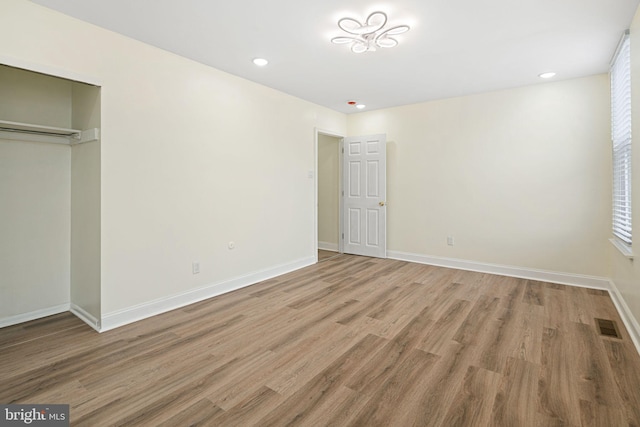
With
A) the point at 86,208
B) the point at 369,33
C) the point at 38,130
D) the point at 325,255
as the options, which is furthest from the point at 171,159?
the point at 325,255

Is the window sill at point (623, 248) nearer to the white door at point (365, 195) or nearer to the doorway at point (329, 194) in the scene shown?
the white door at point (365, 195)

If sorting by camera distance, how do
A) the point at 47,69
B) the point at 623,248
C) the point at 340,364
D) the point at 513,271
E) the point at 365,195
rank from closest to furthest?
the point at 340,364 < the point at 47,69 < the point at 623,248 < the point at 513,271 < the point at 365,195

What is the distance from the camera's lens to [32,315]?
294cm

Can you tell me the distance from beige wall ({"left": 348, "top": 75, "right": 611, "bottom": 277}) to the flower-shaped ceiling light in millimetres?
2339

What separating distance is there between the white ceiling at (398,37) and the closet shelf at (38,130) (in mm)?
919

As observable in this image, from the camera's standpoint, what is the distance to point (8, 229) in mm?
2791

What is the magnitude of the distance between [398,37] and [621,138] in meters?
2.51

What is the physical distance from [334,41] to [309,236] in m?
2.95

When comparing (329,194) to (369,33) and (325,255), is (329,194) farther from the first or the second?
(369,33)

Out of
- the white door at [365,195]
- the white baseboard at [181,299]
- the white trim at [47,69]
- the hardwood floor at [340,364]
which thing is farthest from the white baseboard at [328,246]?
the white trim at [47,69]

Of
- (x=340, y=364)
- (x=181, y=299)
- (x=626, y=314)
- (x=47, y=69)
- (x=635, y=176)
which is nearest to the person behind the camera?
(x=340, y=364)

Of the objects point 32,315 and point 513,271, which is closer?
point 32,315

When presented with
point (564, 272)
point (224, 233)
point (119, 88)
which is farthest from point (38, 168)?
point (564, 272)

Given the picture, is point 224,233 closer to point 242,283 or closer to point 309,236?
point 242,283
